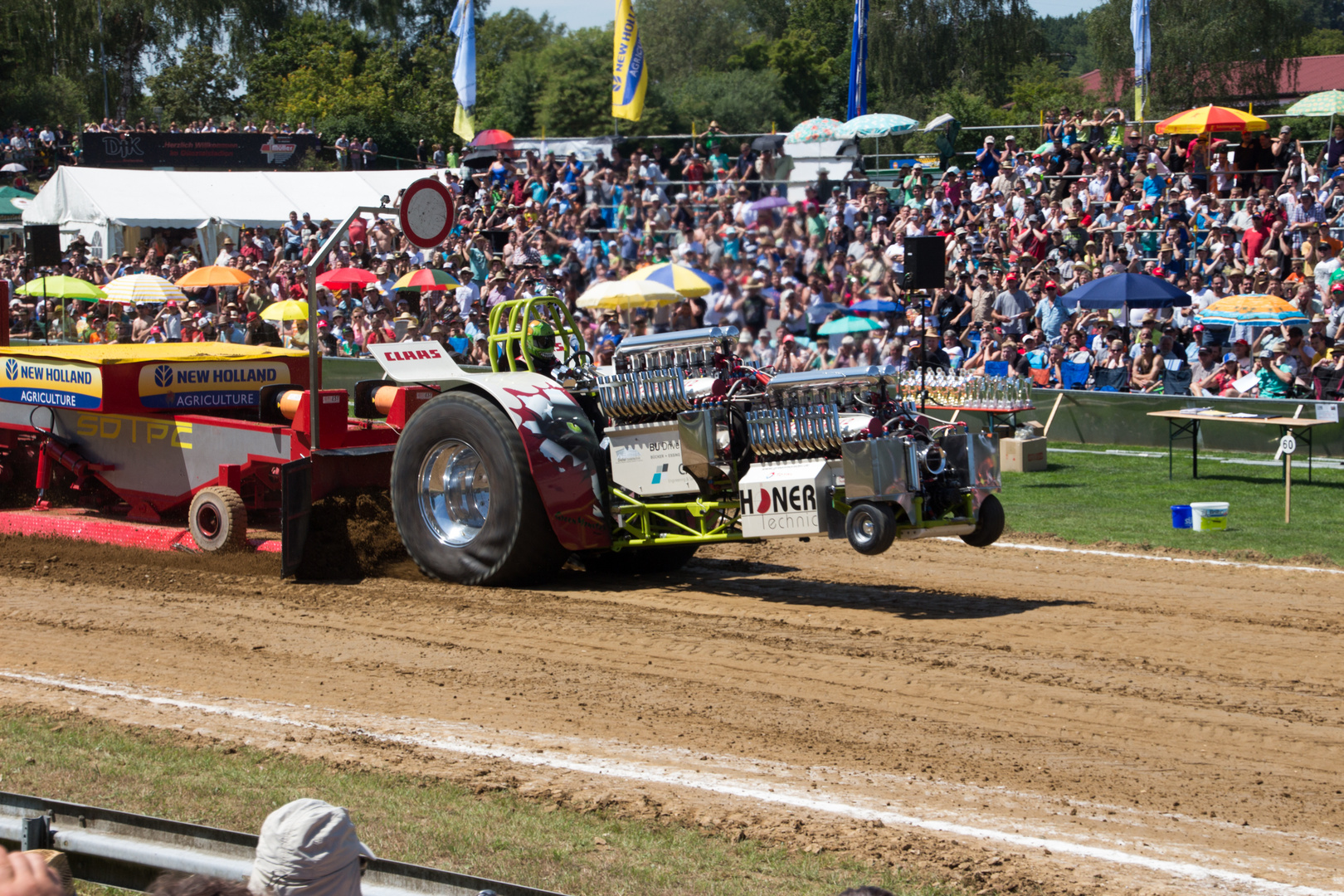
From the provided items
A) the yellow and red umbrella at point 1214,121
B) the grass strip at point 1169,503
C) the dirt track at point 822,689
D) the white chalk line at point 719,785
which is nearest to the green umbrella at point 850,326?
the grass strip at point 1169,503

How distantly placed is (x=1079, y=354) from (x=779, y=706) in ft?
39.1

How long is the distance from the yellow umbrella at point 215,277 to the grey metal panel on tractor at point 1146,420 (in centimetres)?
1586

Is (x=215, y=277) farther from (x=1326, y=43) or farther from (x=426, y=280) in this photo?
(x=1326, y=43)

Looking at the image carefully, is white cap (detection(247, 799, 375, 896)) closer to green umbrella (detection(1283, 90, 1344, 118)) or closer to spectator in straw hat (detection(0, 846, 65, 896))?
spectator in straw hat (detection(0, 846, 65, 896))

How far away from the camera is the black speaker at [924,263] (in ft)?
43.9

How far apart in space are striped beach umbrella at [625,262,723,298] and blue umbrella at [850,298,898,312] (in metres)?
2.14

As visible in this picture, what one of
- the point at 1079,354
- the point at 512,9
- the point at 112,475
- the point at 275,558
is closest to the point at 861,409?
the point at 275,558

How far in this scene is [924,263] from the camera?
13.4 m

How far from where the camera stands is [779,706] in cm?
666

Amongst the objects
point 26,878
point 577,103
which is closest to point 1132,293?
point 26,878

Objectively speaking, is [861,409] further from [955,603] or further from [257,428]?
[257,428]

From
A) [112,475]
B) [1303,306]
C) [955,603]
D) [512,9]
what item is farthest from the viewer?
[512,9]

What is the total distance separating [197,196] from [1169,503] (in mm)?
26154

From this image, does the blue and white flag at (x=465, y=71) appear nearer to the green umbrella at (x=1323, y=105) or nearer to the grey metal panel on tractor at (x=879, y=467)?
the green umbrella at (x=1323, y=105)
